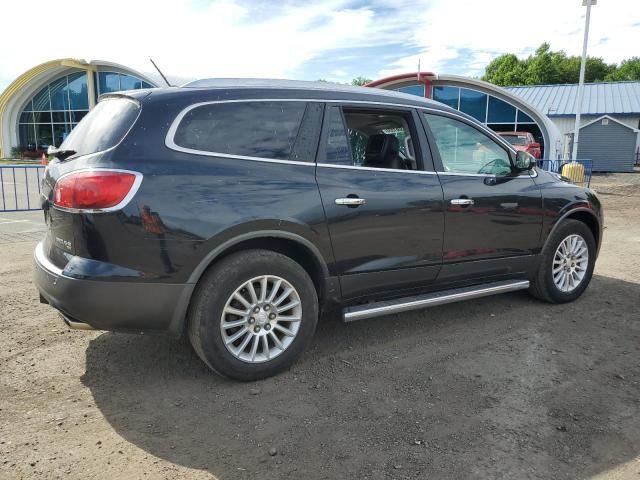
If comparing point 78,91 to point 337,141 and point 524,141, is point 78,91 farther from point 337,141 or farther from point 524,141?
point 337,141

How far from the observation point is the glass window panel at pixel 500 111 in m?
26.3

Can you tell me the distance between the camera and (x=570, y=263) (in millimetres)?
5191

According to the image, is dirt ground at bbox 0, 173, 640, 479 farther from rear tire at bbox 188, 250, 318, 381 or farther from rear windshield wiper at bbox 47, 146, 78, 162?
rear windshield wiper at bbox 47, 146, 78, 162

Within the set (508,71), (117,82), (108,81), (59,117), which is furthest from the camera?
(508,71)

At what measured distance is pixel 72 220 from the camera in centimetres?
310

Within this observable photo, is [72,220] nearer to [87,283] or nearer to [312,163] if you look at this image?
[87,283]

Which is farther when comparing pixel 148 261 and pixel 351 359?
pixel 351 359

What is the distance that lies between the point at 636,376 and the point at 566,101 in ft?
111

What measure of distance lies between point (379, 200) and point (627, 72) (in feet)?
282

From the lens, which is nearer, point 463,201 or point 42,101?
point 463,201

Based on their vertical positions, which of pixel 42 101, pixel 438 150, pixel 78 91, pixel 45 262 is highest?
pixel 78 91

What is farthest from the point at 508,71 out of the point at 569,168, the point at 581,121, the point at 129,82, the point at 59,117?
the point at 569,168

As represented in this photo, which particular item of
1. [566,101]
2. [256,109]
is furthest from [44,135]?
[256,109]

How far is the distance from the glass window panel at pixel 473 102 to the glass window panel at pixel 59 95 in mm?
28296
